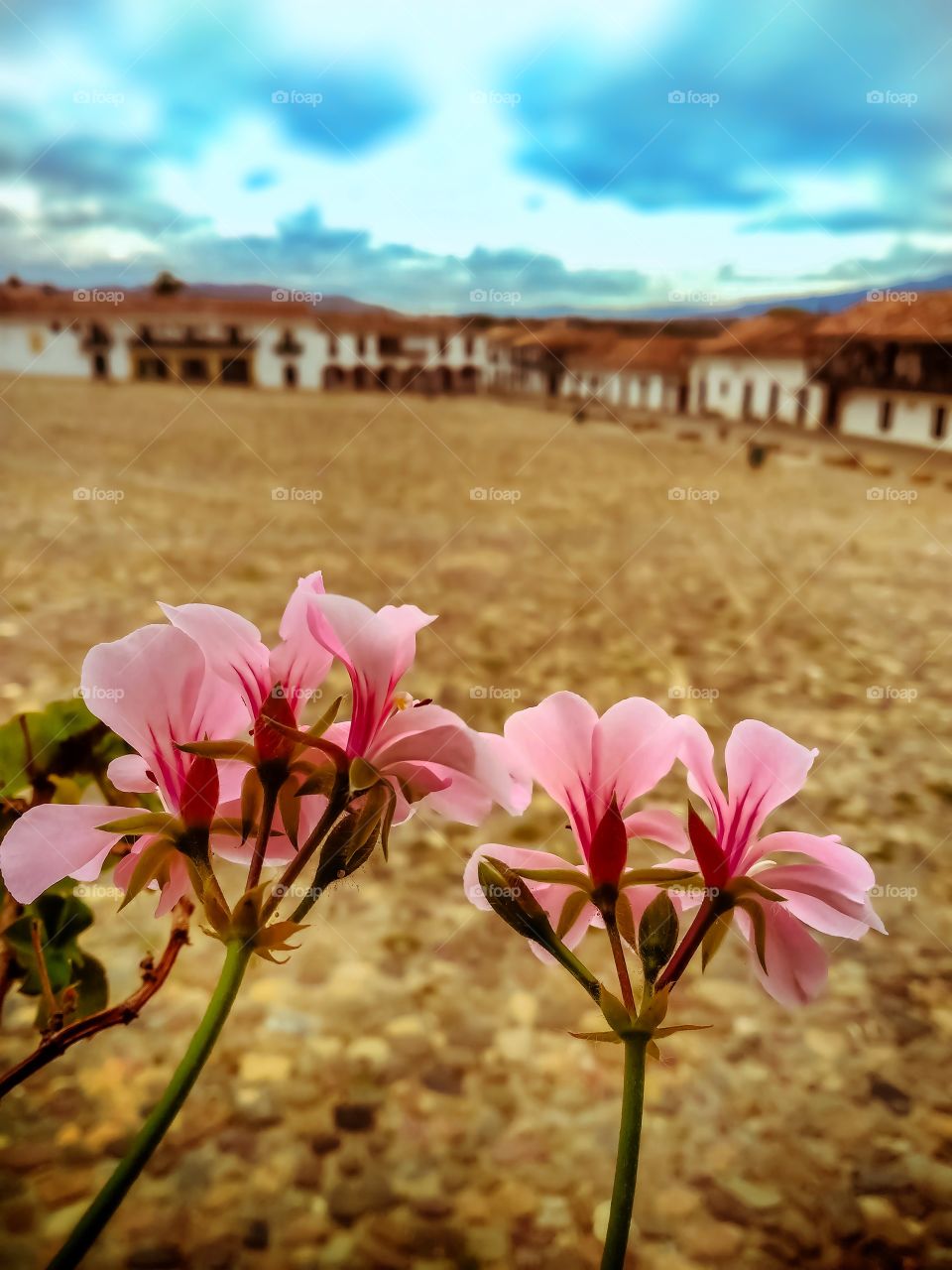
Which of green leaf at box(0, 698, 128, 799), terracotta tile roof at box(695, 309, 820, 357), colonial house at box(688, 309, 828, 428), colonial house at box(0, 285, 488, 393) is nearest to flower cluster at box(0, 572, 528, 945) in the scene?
green leaf at box(0, 698, 128, 799)

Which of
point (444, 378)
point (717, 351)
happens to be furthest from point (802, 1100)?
point (444, 378)

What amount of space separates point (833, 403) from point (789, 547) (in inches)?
84.2

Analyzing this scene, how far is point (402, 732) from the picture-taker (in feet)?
0.58

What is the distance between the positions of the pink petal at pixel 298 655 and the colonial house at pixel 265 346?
4870 mm

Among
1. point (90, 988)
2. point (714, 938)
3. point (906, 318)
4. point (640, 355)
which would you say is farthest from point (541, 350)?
point (714, 938)

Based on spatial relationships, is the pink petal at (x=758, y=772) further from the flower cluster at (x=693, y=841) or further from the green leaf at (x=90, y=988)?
the green leaf at (x=90, y=988)

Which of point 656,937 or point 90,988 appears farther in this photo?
point 90,988

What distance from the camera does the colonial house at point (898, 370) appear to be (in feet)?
10.3

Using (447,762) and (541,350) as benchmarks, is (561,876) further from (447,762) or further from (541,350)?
(541,350)

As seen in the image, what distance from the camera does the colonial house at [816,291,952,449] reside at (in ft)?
10.3

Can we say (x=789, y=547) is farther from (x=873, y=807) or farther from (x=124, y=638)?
(x=124, y=638)

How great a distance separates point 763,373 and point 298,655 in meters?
4.55

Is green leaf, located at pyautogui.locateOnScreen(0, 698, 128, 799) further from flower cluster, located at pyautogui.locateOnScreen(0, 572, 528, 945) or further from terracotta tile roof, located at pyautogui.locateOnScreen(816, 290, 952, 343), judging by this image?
terracotta tile roof, located at pyautogui.locateOnScreen(816, 290, 952, 343)

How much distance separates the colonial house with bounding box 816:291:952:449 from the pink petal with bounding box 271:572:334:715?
319 cm
